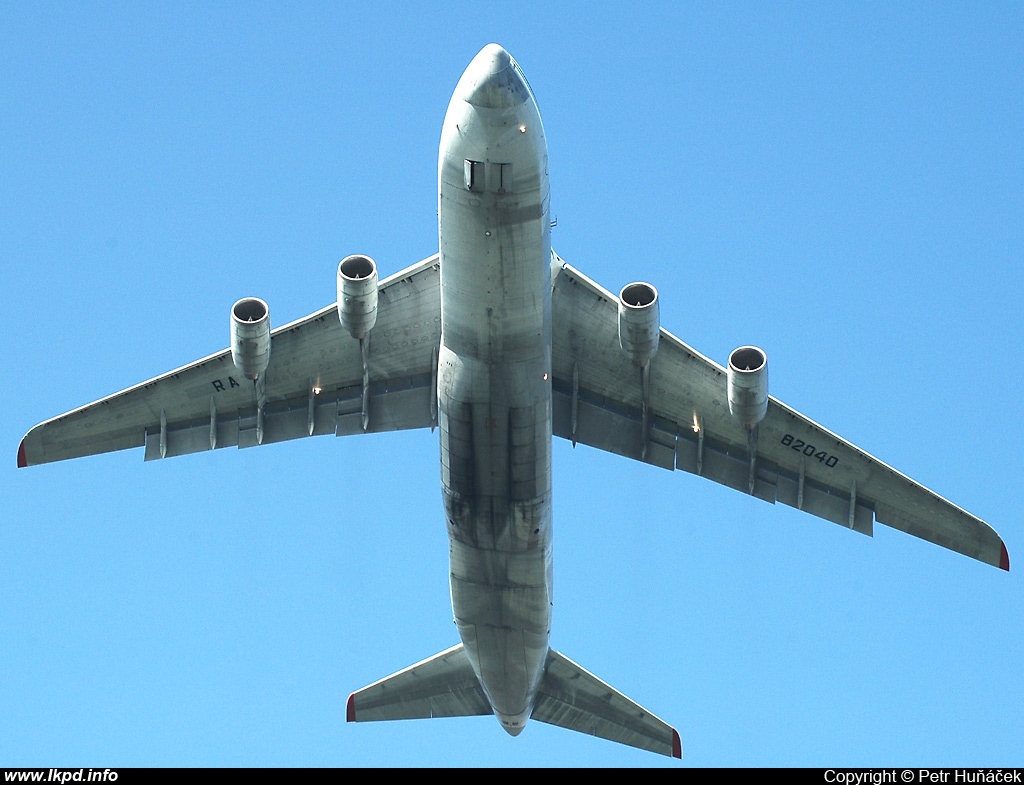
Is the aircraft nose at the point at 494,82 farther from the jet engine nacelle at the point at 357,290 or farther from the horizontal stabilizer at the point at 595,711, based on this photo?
the horizontal stabilizer at the point at 595,711

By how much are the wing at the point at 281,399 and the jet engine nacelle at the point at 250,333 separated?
2.07 metres

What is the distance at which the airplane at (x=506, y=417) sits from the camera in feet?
115

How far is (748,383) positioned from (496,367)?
5.07 meters

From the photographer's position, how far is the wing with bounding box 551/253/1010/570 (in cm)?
3762

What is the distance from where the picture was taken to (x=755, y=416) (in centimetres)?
3591

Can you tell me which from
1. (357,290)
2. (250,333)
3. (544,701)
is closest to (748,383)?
(357,290)

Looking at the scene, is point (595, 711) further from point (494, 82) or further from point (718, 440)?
point (494, 82)

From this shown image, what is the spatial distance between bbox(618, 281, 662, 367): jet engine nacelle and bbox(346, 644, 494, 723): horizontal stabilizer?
9609mm

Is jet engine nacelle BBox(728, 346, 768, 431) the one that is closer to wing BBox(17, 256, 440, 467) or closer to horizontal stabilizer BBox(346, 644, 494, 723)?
wing BBox(17, 256, 440, 467)

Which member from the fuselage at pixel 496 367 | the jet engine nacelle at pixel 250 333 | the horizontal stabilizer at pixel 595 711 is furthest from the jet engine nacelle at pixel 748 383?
the jet engine nacelle at pixel 250 333

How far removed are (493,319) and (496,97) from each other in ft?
14.1

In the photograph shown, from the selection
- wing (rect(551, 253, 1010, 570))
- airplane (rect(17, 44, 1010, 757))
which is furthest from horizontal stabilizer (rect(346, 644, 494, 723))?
wing (rect(551, 253, 1010, 570))

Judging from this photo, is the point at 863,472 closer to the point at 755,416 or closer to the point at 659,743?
the point at 755,416
